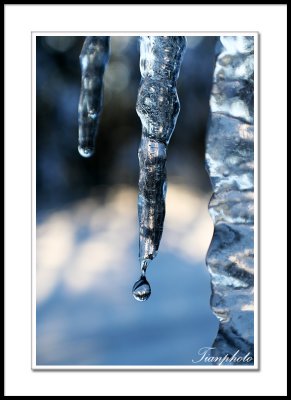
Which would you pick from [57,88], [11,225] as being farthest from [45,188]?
[11,225]

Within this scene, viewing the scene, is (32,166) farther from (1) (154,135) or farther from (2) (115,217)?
(2) (115,217)

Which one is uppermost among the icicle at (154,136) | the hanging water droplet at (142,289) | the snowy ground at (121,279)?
the icicle at (154,136)

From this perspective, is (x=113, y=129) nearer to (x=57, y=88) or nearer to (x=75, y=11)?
(x=57, y=88)

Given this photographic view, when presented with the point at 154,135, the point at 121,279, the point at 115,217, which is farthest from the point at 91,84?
the point at 115,217

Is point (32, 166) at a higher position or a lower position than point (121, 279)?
higher

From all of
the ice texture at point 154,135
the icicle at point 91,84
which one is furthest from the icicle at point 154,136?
the icicle at point 91,84

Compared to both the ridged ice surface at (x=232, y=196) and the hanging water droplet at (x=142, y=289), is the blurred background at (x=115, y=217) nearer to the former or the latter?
the ridged ice surface at (x=232, y=196)

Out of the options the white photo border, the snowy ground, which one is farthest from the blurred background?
the white photo border
